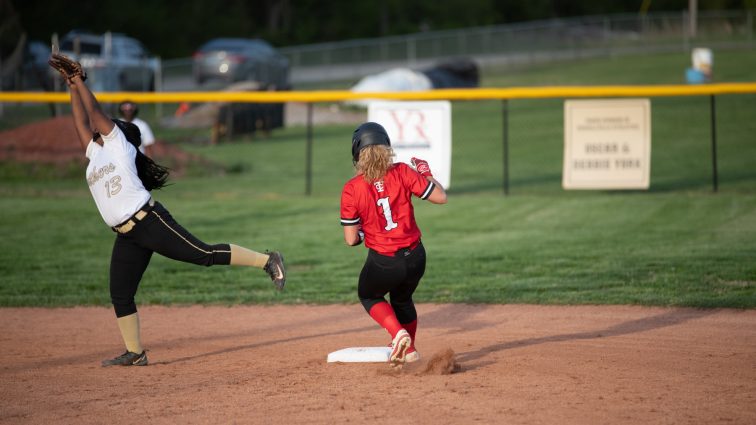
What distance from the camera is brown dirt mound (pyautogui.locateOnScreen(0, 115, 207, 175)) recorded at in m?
20.2

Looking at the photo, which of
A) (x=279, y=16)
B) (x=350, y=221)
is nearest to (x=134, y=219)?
(x=350, y=221)

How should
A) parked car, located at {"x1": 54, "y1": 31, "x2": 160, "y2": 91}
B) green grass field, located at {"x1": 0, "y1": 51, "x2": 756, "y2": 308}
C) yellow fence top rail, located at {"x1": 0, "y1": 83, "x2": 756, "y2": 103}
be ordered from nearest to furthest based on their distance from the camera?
green grass field, located at {"x1": 0, "y1": 51, "x2": 756, "y2": 308} < yellow fence top rail, located at {"x1": 0, "y1": 83, "x2": 756, "y2": 103} < parked car, located at {"x1": 54, "y1": 31, "x2": 160, "y2": 91}

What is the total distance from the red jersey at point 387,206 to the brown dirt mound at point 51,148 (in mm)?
14307

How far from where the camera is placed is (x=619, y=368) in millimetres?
6797

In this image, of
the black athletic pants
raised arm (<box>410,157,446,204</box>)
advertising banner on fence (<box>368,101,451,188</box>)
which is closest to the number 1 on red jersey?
raised arm (<box>410,157,446,204</box>)

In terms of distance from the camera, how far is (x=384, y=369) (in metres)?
6.89

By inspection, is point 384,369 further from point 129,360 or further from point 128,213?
point 128,213

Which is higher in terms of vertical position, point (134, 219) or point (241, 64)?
point (241, 64)

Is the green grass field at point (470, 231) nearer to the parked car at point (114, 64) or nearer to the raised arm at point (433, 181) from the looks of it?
the raised arm at point (433, 181)

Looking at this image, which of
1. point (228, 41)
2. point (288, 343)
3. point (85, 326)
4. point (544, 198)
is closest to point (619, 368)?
point (288, 343)

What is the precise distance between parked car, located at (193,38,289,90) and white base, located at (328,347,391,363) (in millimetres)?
20750

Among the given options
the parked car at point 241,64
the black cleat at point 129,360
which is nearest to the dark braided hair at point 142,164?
the black cleat at point 129,360

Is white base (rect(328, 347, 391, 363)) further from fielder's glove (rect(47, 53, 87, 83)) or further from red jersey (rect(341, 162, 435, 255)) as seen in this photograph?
fielder's glove (rect(47, 53, 87, 83))

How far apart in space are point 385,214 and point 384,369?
1210 millimetres
